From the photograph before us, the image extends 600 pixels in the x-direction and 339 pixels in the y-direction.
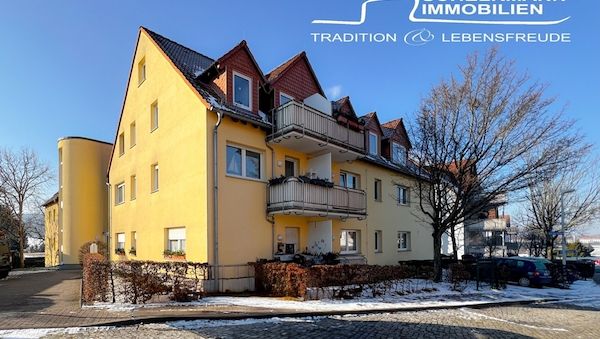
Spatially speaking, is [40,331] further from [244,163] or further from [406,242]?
[406,242]

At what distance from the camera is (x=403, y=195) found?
24531mm

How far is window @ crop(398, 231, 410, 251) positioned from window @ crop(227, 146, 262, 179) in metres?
11.8

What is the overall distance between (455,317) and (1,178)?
133 feet

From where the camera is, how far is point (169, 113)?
1631 cm

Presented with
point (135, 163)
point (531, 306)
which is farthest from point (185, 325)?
point (135, 163)

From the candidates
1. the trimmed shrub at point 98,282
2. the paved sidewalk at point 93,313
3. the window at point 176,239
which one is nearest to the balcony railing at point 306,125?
the window at point 176,239

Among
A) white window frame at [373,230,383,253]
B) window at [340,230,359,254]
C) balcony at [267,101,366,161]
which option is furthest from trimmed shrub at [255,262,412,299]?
white window frame at [373,230,383,253]

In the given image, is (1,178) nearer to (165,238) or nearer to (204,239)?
(165,238)

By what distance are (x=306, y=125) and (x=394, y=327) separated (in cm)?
833

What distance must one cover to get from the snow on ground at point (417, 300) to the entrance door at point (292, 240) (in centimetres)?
399

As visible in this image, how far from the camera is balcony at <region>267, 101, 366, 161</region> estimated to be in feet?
48.6

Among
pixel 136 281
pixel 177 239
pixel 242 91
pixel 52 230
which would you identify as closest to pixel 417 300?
pixel 136 281

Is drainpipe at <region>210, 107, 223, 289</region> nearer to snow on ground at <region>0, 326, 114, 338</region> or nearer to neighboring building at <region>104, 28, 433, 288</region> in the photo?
neighboring building at <region>104, 28, 433, 288</region>

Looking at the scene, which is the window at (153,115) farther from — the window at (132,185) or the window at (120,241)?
the window at (120,241)
